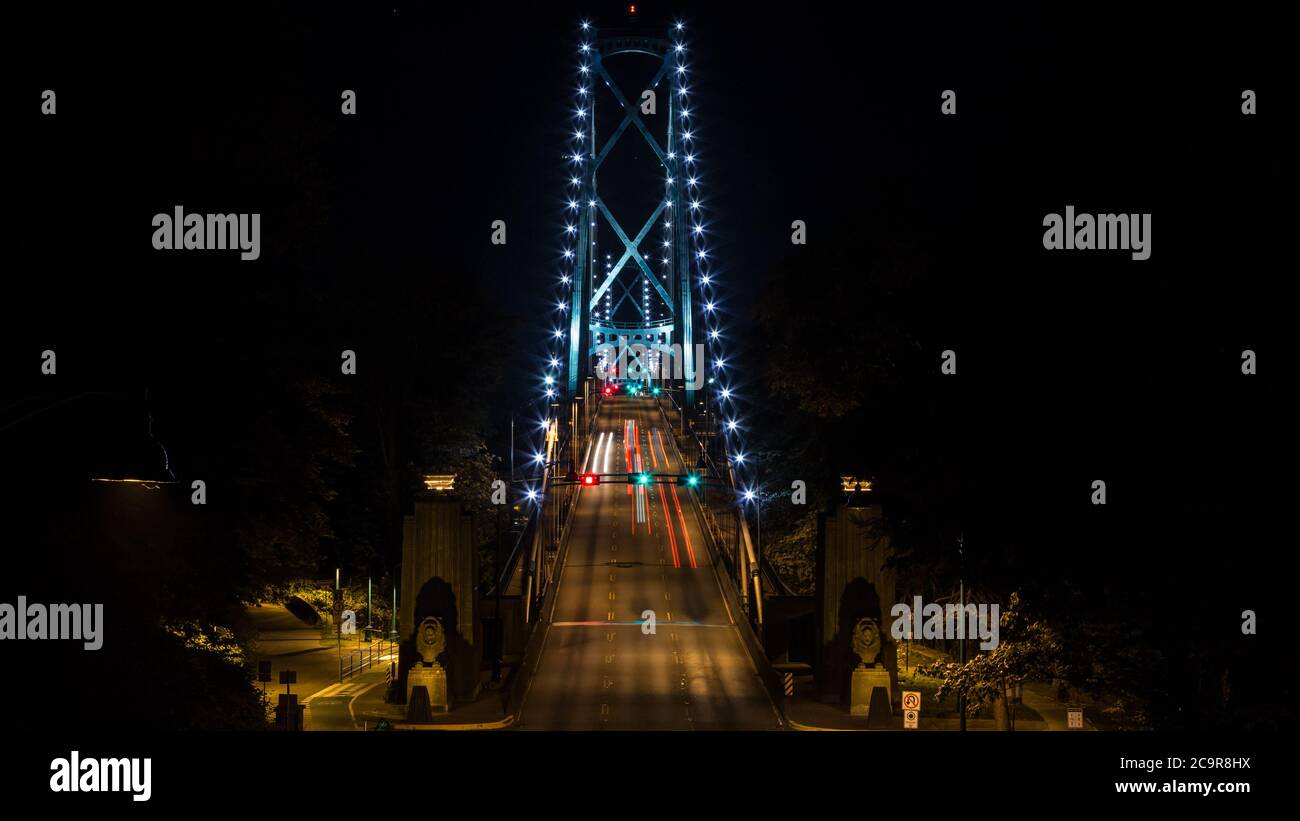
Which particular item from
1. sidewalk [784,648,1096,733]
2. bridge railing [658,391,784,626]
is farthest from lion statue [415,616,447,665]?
bridge railing [658,391,784,626]

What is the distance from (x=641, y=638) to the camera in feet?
129

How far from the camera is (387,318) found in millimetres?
59594

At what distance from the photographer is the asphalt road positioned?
1159 inches

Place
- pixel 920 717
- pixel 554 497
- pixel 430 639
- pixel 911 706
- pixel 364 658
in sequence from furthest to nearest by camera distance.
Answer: pixel 554 497
pixel 364 658
pixel 430 639
pixel 920 717
pixel 911 706

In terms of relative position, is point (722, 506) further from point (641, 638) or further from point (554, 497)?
point (641, 638)

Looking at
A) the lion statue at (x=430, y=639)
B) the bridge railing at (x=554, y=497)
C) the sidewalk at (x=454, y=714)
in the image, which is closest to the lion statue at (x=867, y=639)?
the sidewalk at (x=454, y=714)

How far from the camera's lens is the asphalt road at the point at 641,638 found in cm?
2944

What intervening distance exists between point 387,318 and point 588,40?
83.7 m

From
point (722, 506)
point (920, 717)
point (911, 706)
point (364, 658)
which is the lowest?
point (364, 658)

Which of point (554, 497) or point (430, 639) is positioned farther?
point (554, 497)

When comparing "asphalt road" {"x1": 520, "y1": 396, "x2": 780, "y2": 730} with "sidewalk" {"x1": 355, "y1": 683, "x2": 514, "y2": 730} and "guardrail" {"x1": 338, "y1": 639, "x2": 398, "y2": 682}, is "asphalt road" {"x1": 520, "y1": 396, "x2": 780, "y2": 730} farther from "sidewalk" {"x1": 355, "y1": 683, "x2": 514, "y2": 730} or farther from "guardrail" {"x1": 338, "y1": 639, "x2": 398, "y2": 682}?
"guardrail" {"x1": 338, "y1": 639, "x2": 398, "y2": 682}

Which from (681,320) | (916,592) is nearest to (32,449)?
(916,592)

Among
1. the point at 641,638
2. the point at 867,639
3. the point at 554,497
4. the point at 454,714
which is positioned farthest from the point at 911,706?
the point at 554,497
